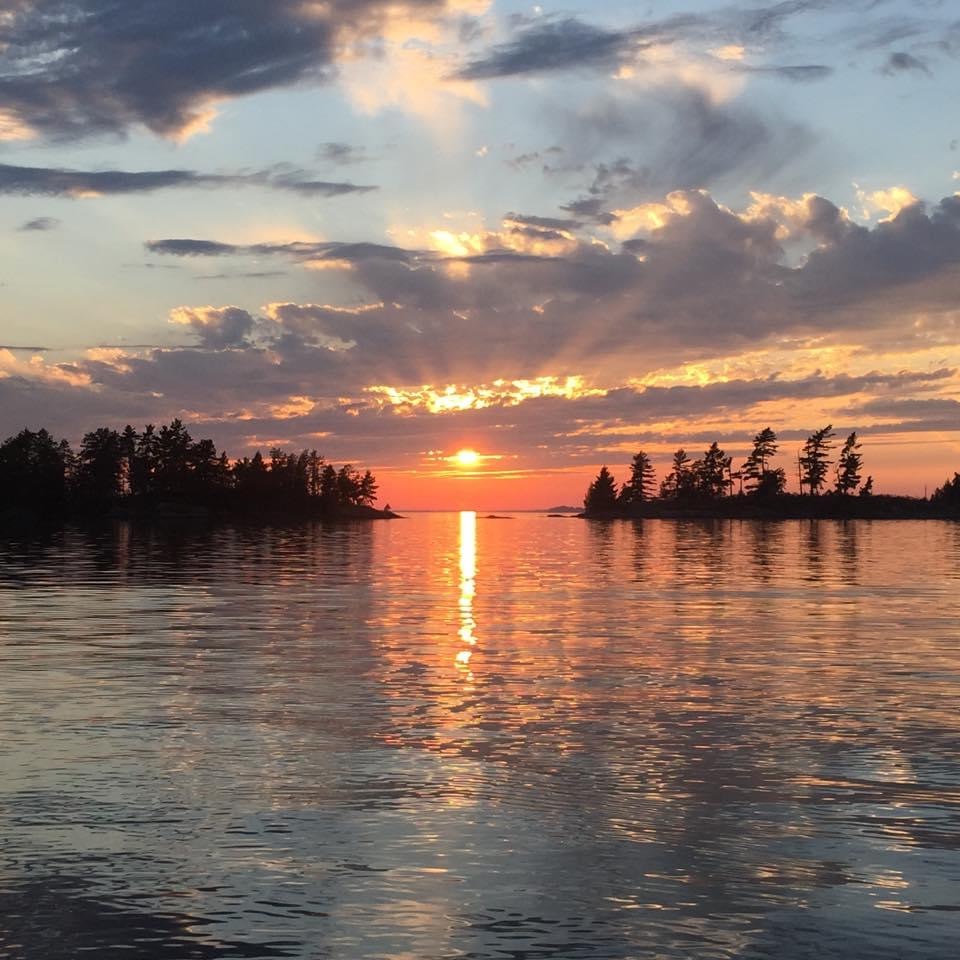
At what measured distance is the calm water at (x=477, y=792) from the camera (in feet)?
39.6

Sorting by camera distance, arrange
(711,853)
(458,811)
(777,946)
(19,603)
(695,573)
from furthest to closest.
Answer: (695,573), (19,603), (458,811), (711,853), (777,946)

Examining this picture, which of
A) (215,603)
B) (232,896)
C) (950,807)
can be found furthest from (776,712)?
(215,603)

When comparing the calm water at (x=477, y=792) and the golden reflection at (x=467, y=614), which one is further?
the golden reflection at (x=467, y=614)

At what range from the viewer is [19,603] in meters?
51.7

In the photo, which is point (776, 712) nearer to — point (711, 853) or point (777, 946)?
point (711, 853)

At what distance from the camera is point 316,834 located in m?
15.4

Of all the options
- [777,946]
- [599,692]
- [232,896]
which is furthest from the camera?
[599,692]

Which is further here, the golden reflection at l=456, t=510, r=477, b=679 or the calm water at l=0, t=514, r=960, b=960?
the golden reflection at l=456, t=510, r=477, b=679

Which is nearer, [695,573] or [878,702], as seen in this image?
[878,702]

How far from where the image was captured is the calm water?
1206 cm

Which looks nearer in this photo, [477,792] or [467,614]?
[477,792]

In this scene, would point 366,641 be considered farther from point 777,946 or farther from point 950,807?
point 777,946

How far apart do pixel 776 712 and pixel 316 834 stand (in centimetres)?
1307

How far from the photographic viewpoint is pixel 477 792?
17.7 m
